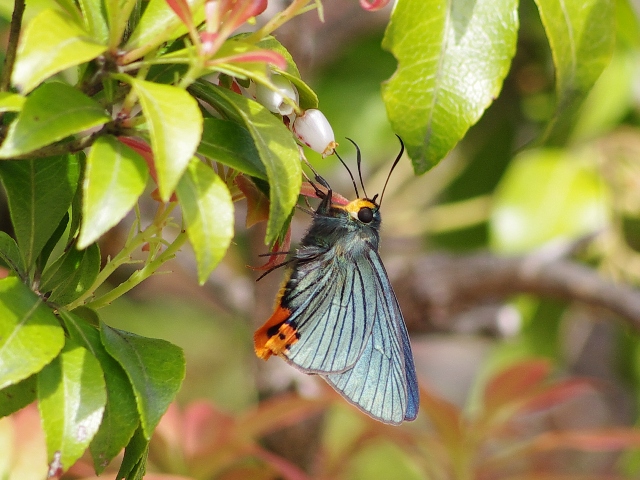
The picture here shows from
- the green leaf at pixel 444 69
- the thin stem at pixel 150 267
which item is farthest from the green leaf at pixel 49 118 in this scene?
the green leaf at pixel 444 69

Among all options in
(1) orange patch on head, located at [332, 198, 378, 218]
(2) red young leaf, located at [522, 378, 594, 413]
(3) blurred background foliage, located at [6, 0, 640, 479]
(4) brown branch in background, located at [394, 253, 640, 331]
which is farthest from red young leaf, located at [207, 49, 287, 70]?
(4) brown branch in background, located at [394, 253, 640, 331]

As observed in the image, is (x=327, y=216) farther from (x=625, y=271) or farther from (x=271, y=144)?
(x=625, y=271)

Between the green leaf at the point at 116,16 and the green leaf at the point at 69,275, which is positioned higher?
the green leaf at the point at 116,16

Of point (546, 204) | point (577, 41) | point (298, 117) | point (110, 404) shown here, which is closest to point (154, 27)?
point (298, 117)

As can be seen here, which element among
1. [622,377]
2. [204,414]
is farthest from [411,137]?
[622,377]

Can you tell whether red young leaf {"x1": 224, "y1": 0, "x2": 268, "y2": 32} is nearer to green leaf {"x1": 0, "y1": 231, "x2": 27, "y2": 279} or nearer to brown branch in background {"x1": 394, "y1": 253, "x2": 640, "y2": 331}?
green leaf {"x1": 0, "y1": 231, "x2": 27, "y2": 279}

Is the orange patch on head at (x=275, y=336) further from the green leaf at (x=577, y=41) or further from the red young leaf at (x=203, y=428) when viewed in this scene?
the red young leaf at (x=203, y=428)
